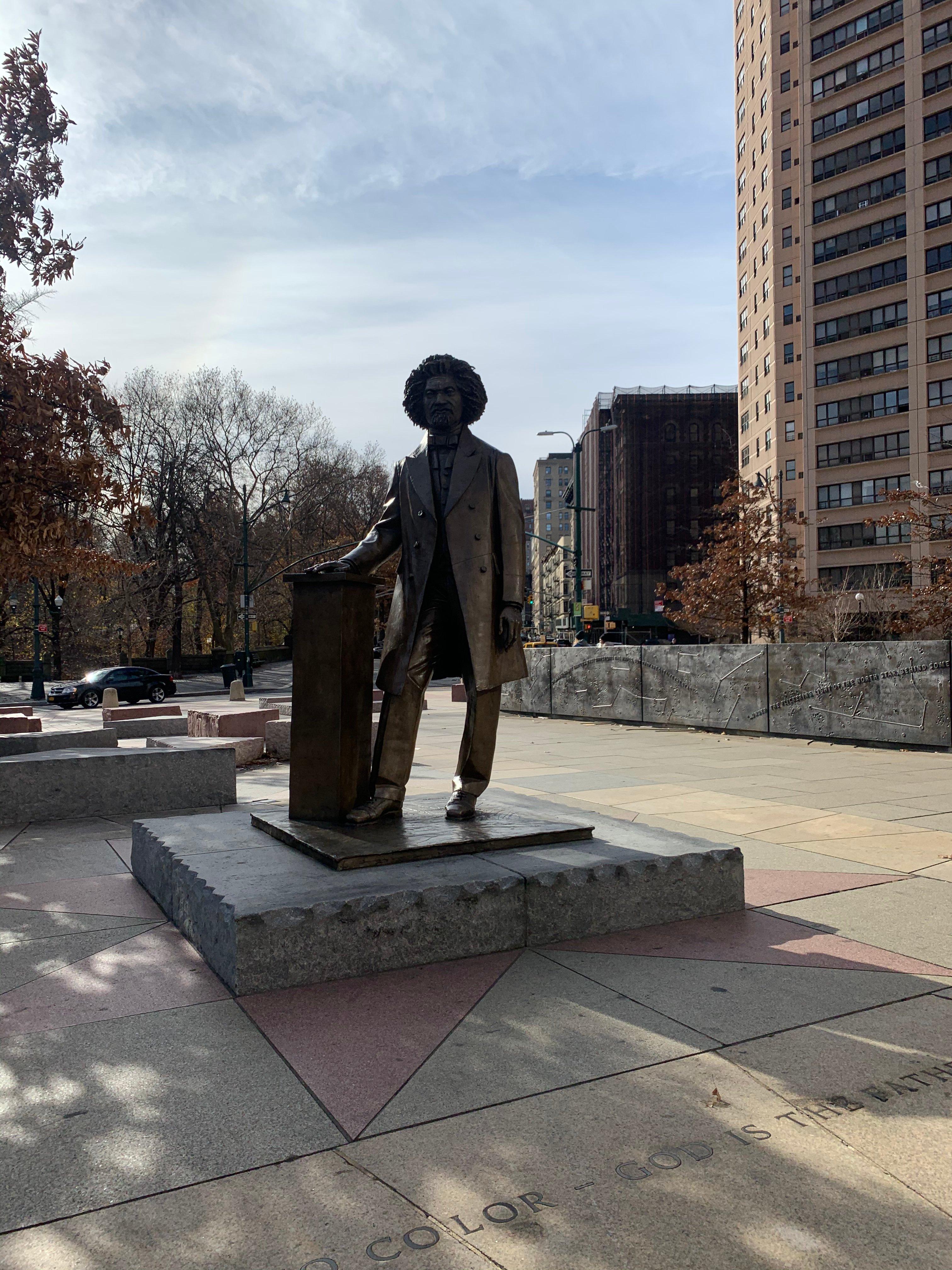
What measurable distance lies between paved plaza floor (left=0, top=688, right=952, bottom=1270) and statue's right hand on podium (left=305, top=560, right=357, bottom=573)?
1.92m

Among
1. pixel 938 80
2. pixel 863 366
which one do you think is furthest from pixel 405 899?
pixel 938 80

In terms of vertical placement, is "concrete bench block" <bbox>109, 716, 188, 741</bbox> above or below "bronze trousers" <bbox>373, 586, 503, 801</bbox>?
below

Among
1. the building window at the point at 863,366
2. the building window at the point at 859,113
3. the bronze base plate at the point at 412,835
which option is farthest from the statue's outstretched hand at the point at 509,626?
the building window at the point at 859,113

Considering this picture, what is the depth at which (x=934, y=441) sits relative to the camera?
51.9 metres

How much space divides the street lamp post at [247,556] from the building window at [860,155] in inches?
1484

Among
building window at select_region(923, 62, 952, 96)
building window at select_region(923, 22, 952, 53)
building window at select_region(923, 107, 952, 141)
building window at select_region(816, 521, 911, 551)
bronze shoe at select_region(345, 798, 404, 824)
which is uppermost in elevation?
building window at select_region(923, 22, 952, 53)

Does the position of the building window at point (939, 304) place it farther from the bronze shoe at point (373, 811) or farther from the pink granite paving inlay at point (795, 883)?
the bronze shoe at point (373, 811)

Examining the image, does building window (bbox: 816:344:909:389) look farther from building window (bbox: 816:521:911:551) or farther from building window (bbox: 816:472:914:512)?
building window (bbox: 816:521:911:551)

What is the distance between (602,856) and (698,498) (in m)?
95.7

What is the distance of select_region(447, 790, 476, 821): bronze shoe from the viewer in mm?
5242

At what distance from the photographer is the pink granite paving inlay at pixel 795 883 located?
5.05m

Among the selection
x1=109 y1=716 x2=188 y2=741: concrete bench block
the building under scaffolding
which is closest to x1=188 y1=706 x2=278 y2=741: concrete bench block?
x1=109 y1=716 x2=188 y2=741: concrete bench block

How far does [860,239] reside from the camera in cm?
5581

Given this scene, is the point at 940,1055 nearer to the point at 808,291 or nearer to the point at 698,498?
the point at 808,291
